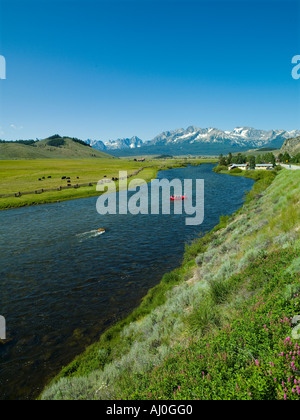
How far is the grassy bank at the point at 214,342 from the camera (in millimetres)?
4628

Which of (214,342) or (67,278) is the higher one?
(214,342)

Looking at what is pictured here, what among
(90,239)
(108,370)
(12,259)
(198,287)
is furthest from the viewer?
(90,239)

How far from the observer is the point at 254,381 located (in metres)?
4.31

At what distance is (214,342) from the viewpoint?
6.09 meters

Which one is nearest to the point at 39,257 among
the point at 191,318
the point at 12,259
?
the point at 12,259

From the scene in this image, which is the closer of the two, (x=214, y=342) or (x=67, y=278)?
(x=214, y=342)

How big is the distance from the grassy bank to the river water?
75.2 inches

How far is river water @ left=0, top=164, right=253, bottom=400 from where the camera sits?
11781mm

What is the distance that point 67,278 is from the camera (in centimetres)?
1948

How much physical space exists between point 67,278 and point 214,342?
53.4 ft

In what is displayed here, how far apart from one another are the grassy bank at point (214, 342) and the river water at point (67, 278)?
1.91m
